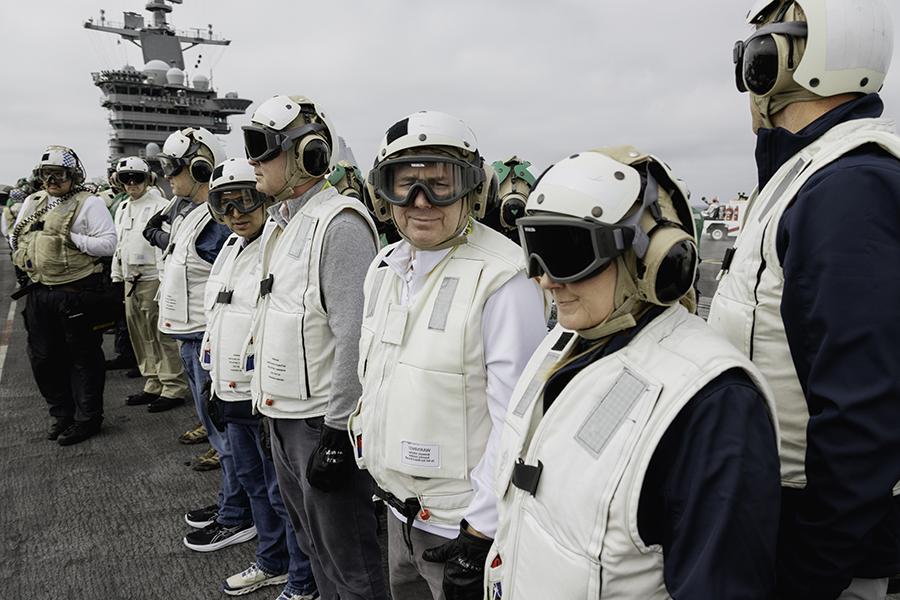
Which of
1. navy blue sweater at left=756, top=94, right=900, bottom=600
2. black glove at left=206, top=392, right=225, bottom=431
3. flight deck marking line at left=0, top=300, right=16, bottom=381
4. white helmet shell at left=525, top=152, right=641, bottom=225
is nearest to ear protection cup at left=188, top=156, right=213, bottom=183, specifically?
black glove at left=206, top=392, right=225, bottom=431

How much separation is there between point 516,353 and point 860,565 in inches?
43.8

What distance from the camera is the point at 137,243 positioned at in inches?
270

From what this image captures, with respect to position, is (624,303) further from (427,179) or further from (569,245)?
(427,179)

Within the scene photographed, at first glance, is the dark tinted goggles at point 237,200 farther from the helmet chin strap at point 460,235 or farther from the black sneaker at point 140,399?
the black sneaker at point 140,399

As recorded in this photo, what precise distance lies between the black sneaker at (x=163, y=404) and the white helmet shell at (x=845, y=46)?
7023 mm

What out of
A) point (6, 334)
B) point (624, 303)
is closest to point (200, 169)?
point (624, 303)

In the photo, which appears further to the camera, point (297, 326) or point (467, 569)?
point (297, 326)

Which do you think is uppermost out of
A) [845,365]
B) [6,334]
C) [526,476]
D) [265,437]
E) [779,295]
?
[779,295]

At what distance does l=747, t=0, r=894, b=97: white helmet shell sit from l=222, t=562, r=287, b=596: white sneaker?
3890 mm

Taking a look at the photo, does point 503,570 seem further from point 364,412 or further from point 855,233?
point 855,233

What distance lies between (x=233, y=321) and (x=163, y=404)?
4.25m

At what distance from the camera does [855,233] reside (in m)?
1.44

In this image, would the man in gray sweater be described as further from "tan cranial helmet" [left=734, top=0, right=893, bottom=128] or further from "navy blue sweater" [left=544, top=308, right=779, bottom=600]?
"tan cranial helmet" [left=734, top=0, right=893, bottom=128]

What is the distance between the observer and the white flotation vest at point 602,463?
4.17 ft
